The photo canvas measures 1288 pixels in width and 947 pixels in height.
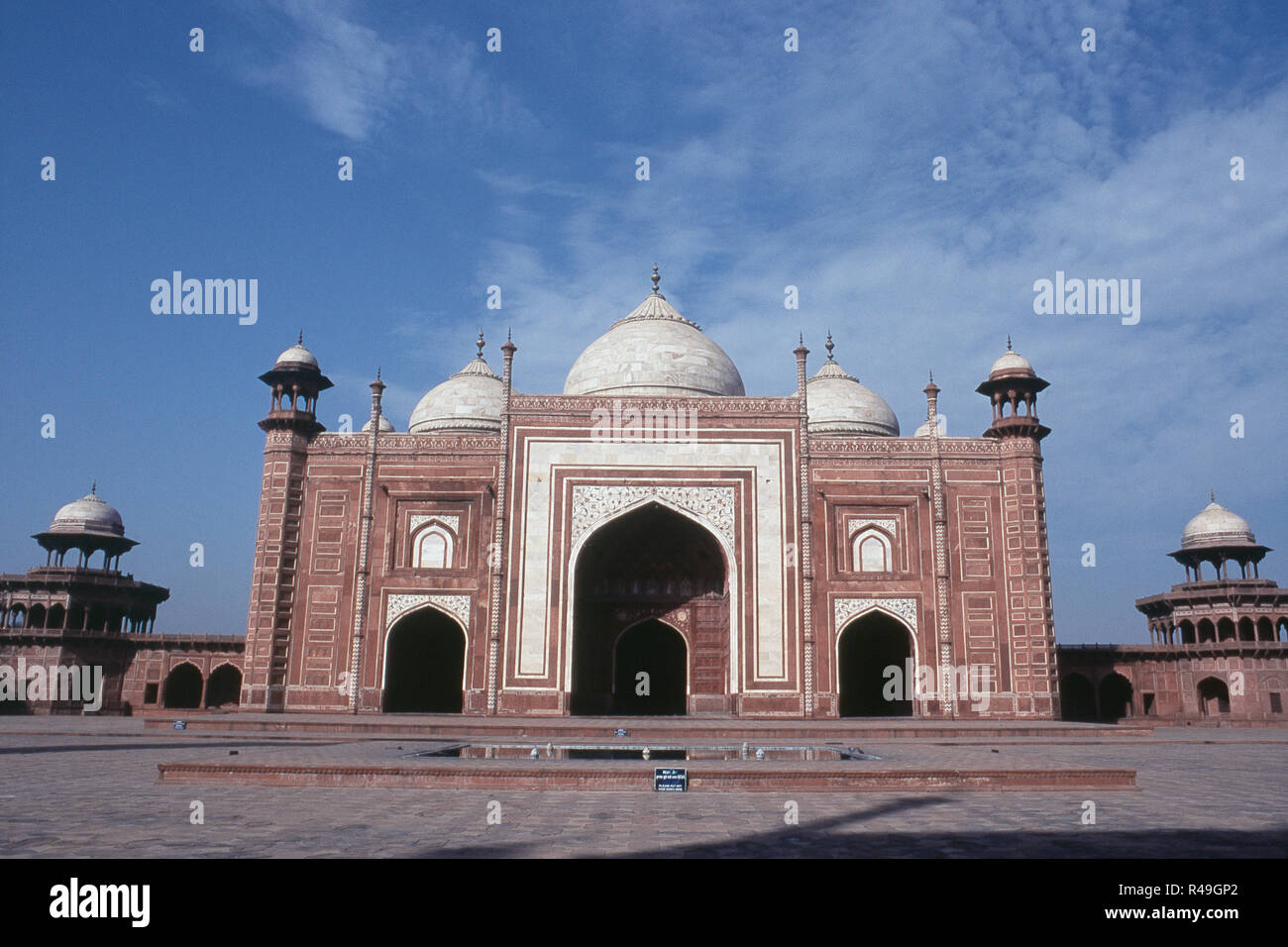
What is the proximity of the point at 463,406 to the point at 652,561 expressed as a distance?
318 inches

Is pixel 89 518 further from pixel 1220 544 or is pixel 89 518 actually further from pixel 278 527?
pixel 1220 544

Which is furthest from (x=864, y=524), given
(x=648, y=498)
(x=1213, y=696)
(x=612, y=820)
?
(x=612, y=820)

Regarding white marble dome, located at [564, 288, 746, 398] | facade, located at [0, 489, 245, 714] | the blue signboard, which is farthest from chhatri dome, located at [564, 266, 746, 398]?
the blue signboard

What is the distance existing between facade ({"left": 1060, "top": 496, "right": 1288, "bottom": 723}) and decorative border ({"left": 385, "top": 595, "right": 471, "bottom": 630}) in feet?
55.7

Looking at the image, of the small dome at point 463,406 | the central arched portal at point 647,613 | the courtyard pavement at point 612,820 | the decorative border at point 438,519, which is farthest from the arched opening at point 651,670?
the courtyard pavement at point 612,820

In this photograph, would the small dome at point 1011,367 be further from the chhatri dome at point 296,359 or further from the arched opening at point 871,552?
the chhatri dome at point 296,359

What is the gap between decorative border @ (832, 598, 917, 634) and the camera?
2200 cm

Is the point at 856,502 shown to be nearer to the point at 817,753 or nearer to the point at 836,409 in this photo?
the point at 836,409

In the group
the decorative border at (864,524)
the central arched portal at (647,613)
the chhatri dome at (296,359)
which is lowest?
the central arched portal at (647,613)

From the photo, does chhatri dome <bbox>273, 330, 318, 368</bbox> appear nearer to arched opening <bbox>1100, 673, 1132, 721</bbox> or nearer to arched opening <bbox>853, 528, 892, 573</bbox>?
arched opening <bbox>853, 528, 892, 573</bbox>

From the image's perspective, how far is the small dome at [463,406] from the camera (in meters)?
27.7

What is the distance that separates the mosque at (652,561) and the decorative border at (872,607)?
6 centimetres
